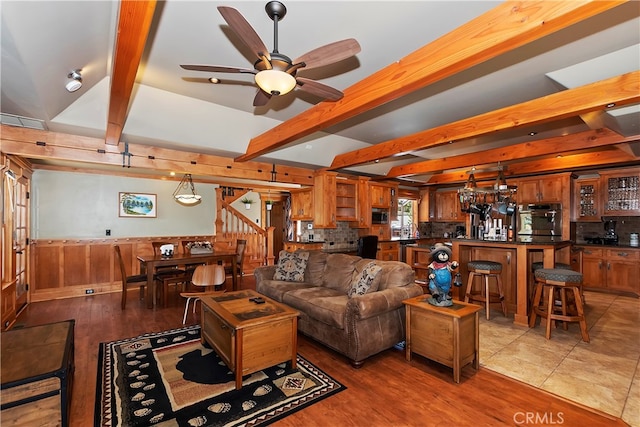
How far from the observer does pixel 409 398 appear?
2.34m

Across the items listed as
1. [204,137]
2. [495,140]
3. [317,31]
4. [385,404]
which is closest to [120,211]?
[204,137]

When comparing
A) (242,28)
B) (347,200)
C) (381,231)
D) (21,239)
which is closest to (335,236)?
(347,200)

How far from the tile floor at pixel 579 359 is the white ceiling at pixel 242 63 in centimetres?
247

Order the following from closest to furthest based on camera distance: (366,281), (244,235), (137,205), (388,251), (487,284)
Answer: (366,281), (487,284), (137,205), (388,251), (244,235)

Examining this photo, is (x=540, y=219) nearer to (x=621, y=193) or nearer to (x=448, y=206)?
(x=621, y=193)

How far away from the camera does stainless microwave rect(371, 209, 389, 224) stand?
6.91 m

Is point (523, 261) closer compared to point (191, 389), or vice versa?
point (191, 389)

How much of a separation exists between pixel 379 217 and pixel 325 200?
1.74 meters

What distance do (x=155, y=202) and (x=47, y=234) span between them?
1.90 m

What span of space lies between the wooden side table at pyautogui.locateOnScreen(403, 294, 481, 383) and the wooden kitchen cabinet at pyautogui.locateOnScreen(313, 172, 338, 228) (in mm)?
3096

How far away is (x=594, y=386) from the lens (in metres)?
2.50

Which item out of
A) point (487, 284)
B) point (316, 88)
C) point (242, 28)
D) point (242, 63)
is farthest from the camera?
point (487, 284)

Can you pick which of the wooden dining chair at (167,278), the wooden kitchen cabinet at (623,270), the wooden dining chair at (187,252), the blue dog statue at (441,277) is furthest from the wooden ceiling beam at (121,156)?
the wooden kitchen cabinet at (623,270)

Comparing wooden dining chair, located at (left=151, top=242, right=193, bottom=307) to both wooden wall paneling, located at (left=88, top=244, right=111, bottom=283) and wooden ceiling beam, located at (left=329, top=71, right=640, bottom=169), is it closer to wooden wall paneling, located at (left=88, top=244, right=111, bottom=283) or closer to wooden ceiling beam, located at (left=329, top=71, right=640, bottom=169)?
wooden wall paneling, located at (left=88, top=244, right=111, bottom=283)
